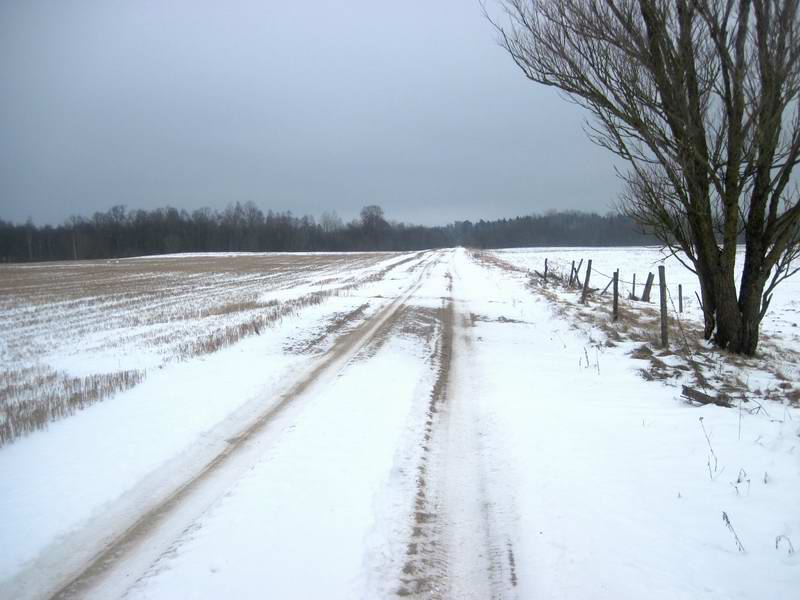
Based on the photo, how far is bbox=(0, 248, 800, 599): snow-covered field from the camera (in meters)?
3.19

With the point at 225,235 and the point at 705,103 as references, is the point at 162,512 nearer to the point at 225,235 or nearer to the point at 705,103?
the point at 705,103

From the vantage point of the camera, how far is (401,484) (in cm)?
430

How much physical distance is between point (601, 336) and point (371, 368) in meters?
5.90

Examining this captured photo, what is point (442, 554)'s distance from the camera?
3.40 m

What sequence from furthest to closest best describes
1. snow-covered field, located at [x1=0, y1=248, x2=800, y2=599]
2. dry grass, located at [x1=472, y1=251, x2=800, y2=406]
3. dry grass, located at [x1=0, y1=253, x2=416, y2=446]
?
dry grass, located at [x1=0, y1=253, x2=416, y2=446], dry grass, located at [x1=472, y1=251, x2=800, y2=406], snow-covered field, located at [x1=0, y1=248, x2=800, y2=599]

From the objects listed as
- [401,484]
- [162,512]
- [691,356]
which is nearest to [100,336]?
[162,512]

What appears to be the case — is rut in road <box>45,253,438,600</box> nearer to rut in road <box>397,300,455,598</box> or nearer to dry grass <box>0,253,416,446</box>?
rut in road <box>397,300,455,598</box>

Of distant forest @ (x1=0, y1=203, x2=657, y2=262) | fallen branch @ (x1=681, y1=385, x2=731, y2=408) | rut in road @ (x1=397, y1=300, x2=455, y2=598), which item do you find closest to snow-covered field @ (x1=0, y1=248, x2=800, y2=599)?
rut in road @ (x1=397, y1=300, x2=455, y2=598)

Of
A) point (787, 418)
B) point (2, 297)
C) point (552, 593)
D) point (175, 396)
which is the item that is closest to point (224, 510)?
point (552, 593)

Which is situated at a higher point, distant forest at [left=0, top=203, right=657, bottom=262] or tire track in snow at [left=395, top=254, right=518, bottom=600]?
distant forest at [left=0, top=203, right=657, bottom=262]

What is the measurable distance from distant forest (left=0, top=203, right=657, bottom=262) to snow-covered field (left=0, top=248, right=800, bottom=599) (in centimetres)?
10925

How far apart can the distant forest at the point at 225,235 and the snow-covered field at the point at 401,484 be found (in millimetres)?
109250

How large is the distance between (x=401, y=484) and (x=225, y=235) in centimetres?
14451

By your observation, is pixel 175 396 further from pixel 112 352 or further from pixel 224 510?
pixel 112 352
